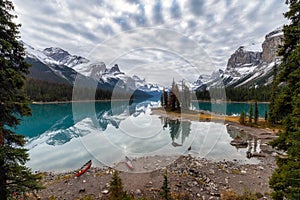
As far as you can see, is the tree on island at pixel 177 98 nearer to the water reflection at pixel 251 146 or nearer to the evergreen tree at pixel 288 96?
the water reflection at pixel 251 146

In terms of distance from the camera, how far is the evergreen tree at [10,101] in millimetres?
6727

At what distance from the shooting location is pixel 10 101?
6.88m

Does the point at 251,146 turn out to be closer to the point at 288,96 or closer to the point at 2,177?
the point at 288,96

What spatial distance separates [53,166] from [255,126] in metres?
44.2

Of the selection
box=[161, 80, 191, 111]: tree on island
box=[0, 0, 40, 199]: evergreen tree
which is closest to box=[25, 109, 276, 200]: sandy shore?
box=[0, 0, 40, 199]: evergreen tree

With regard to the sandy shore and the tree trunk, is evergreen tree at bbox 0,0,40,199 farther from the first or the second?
the sandy shore

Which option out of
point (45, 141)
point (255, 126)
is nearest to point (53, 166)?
point (45, 141)

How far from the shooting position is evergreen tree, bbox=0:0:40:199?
6727mm

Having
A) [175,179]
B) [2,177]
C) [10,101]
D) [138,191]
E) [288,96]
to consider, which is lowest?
[138,191]

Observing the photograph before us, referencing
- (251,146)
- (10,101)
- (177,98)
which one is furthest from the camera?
(177,98)

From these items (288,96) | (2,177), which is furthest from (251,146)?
(2,177)

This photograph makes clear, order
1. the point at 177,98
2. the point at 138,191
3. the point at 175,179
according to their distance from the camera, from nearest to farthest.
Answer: the point at 138,191, the point at 175,179, the point at 177,98

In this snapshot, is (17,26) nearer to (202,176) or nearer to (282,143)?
(282,143)

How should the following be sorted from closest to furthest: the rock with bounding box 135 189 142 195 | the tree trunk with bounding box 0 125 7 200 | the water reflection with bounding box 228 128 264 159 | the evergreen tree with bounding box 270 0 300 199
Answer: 1. the tree trunk with bounding box 0 125 7 200
2. the evergreen tree with bounding box 270 0 300 199
3. the rock with bounding box 135 189 142 195
4. the water reflection with bounding box 228 128 264 159
